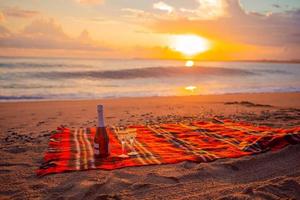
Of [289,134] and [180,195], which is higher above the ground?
[289,134]

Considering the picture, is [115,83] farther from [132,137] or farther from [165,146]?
[132,137]

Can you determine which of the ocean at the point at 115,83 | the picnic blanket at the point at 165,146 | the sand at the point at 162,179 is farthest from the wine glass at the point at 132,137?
the ocean at the point at 115,83

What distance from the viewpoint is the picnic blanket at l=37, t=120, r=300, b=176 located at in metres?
3.35

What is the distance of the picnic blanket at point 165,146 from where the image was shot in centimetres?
335

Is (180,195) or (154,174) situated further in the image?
(154,174)

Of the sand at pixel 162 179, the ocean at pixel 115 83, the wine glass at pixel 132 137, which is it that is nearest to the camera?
the sand at pixel 162 179

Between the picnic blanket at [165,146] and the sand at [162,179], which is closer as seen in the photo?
the sand at [162,179]

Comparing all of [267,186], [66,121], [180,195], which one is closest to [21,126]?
[66,121]

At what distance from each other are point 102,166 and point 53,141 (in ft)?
4.19

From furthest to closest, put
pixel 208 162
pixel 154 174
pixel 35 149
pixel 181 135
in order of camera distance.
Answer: pixel 181 135, pixel 35 149, pixel 208 162, pixel 154 174

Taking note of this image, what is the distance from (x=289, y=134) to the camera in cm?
383

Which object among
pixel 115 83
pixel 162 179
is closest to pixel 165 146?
pixel 162 179

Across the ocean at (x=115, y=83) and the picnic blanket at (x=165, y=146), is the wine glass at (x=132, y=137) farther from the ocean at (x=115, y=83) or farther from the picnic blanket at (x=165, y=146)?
the ocean at (x=115, y=83)

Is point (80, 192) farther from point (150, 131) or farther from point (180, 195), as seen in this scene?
point (150, 131)
